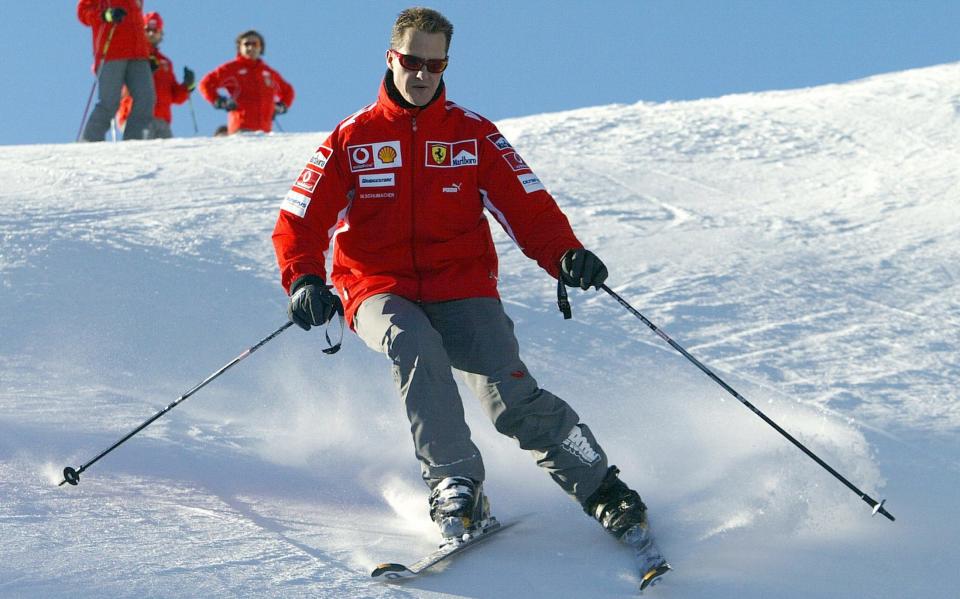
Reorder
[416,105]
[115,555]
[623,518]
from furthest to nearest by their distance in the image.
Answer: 1. [416,105]
2. [623,518]
3. [115,555]

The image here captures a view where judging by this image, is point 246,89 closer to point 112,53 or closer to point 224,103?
point 224,103

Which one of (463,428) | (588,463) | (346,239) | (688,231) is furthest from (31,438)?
(688,231)

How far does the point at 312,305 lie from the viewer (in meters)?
3.61

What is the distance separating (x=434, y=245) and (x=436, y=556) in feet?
3.30

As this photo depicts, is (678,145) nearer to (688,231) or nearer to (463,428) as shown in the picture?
(688,231)

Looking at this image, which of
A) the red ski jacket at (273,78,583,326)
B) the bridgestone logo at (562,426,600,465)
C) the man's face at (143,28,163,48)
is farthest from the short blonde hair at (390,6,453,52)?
the man's face at (143,28,163,48)

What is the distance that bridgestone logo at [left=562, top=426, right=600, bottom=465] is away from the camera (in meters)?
3.72

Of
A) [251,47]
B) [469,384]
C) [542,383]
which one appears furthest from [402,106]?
[251,47]

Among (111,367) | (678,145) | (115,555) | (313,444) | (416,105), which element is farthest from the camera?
(678,145)

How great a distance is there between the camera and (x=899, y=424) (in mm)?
4875

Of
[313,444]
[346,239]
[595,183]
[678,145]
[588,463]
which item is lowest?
[588,463]

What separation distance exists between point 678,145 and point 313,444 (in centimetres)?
609

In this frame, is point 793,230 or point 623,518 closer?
point 623,518

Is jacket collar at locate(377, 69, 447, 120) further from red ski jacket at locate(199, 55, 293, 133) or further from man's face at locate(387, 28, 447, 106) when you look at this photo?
red ski jacket at locate(199, 55, 293, 133)
